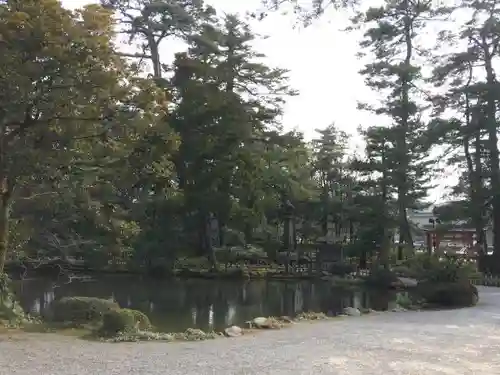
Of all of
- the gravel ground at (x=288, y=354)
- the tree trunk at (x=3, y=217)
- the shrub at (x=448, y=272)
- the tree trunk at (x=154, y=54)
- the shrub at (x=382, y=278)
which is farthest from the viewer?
the tree trunk at (x=154, y=54)

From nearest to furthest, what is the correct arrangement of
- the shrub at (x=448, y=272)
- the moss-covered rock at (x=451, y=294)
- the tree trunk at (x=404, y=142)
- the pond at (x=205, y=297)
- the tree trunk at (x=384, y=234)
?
the moss-covered rock at (x=451, y=294)
the pond at (x=205, y=297)
the shrub at (x=448, y=272)
the tree trunk at (x=404, y=142)
the tree trunk at (x=384, y=234)

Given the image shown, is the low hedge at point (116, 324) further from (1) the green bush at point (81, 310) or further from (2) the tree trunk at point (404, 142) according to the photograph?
(2) the tree trunk at point (404, 142)

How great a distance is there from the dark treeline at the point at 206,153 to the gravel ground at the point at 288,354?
2782 millimetres

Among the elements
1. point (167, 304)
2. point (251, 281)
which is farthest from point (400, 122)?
point (167, 304)

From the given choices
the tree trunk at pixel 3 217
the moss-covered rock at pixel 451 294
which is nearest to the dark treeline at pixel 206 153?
the tree trunk at pixel 3 217

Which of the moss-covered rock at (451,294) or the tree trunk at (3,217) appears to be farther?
the moss-covered rock at (451,294)

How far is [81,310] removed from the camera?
8.35 metres

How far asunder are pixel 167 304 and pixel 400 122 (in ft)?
32.2

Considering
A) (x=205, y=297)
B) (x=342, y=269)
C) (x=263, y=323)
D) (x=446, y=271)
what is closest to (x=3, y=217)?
(x=263, y=323)

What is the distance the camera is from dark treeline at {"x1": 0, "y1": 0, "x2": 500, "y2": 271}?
7871 mm

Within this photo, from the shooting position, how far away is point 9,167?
24.8 ft

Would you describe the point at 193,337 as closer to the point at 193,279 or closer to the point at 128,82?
the point at 128,82

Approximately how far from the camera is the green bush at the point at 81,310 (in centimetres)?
827

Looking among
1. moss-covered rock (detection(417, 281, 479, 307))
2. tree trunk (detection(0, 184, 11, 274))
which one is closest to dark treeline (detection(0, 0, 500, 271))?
tree trunk (detection(0, 184, 11, 274))
